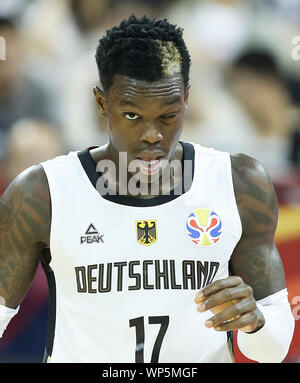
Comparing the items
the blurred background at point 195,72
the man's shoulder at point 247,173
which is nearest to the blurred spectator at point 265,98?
the blurred background at point 195,72

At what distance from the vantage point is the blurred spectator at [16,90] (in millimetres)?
5316

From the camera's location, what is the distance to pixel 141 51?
284 centimetres

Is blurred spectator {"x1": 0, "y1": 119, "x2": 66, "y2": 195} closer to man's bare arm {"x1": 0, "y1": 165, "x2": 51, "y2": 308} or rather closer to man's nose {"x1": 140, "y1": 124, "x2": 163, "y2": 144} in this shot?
man's bare arm {"x1": 0, "y1": 165, "x2": 51, "y2": 308}

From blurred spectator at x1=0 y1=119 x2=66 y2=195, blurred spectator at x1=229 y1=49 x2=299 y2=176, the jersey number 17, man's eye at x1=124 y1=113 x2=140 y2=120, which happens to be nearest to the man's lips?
man's eye at x1=124 y1=113 x2=140 y2=120

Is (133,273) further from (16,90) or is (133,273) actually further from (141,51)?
(16,90)

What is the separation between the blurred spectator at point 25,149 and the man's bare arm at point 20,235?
1.56 meters

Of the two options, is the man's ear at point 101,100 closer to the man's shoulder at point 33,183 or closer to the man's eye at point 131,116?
the man's eye at point 131,116

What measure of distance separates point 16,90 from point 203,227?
9.23 ft

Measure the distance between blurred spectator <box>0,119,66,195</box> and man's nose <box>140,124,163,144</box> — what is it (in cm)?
198

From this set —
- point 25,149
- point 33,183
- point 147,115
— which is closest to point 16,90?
point 25,149

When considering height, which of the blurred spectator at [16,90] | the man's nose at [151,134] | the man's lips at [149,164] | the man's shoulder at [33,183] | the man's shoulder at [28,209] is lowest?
the man's shoulder at [28,209]

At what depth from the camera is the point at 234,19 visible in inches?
227

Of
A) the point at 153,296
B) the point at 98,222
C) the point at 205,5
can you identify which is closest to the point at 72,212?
the point at 98,222
